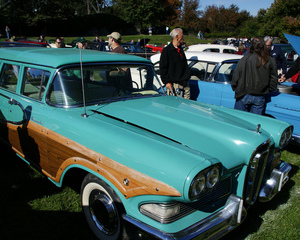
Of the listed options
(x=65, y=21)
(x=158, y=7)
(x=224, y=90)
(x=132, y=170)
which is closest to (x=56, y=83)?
(x=132, y=170)

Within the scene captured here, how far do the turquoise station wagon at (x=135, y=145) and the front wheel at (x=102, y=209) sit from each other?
0.03ft

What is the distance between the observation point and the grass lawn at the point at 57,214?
2.70 meters

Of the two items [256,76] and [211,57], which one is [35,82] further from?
[211,57]

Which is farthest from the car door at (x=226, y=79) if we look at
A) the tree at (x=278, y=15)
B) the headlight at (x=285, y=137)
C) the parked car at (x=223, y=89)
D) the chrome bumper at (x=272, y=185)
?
the tree at (x=278, y=15)

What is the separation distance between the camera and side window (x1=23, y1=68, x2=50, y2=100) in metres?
3.03

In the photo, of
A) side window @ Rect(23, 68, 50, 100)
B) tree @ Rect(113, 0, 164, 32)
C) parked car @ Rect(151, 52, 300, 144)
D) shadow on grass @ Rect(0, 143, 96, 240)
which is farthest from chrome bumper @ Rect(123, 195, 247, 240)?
tree @ Rect(113, 0, 164, 32)

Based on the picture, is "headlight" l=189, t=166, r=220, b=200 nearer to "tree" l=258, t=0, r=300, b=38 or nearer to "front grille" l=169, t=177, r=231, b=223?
"front grille" l=169, t=177, r=231, b=223

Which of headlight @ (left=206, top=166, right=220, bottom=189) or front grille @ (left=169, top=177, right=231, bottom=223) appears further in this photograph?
front grille @ (left=169, top=177, right=231, bottom=223)

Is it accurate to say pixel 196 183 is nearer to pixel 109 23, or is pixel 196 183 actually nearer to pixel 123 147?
pixel 123 147

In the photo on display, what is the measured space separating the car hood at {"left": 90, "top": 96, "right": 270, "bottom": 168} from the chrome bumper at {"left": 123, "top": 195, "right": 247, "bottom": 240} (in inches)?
13.5

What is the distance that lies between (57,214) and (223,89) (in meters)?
3.67

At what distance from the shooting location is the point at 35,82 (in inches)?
125

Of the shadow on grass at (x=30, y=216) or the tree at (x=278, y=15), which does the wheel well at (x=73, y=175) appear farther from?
the tree at (x=278, y=15)

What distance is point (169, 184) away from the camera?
1.86m
